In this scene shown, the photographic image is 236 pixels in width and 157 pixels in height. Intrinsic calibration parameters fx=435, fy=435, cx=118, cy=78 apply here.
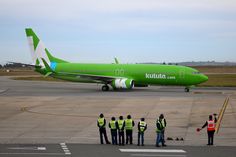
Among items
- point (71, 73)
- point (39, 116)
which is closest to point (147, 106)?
point (39, 116)

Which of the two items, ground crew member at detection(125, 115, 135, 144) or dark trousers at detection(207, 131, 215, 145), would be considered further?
ground crew member at detection(125, 115, 135, 144)

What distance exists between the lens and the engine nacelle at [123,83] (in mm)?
55416

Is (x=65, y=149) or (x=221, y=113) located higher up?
(x=65, y=149)

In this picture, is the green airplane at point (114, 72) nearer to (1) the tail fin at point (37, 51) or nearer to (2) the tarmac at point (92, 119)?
(1) the tail fin at point (37, 51)

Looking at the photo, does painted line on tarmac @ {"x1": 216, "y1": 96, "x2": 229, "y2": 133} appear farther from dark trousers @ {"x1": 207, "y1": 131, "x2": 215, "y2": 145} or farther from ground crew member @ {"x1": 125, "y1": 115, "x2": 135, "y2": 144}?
ground crew member @ {"x1": 125, "y1": 115, "x2": 135, "y2": 144}

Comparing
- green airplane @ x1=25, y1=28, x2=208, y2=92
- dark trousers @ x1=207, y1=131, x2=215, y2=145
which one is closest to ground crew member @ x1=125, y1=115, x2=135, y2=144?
dark trousers @ x1=207, y1=131, x2=215, y2=145

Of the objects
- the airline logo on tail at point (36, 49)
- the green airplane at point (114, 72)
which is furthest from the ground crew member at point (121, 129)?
the airline logo on tail at point (36, 49)

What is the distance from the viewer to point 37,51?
62125mm

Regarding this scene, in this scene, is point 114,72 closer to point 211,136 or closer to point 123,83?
point 123,83

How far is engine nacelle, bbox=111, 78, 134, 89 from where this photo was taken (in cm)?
5542

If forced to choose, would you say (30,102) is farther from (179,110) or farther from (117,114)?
(179,110)

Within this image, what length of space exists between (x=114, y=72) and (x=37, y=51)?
1195 centimetres

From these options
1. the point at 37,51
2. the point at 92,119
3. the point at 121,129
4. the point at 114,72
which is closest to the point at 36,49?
the point at 37,51

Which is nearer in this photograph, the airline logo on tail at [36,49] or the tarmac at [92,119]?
the tarmac at [92,119]
